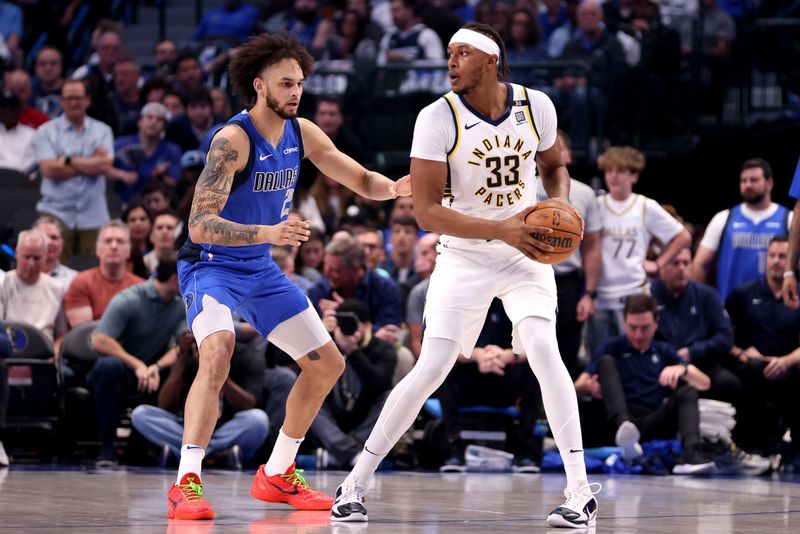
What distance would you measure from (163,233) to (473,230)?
5.72 meters

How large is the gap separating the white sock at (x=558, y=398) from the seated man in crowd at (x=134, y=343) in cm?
445

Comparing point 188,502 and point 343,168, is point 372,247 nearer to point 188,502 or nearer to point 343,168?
point 343,168

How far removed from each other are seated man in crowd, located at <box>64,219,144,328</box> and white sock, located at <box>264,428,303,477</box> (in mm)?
4159

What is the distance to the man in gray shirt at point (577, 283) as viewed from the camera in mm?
10867

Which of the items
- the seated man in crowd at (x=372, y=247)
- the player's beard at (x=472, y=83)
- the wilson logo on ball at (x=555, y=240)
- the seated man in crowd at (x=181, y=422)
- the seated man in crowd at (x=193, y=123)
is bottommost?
the seated man in crowd at (x=181, y=422)

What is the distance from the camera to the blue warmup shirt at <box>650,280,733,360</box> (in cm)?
1101

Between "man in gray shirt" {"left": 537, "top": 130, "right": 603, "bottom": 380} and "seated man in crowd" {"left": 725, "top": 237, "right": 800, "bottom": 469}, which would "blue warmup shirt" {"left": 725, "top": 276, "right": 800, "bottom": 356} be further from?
"man in gray shirt" {"left": 537, "top": 130, "right": 603, "bottom": 380}

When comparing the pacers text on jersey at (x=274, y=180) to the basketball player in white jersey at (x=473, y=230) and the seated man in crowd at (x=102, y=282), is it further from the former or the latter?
the seated man in crowd at (x=102, y=282)

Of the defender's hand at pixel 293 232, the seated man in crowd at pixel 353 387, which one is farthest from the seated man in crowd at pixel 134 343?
the defender's hand at pixel 293 232

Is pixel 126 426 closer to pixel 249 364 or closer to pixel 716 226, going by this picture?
pixel 249 364

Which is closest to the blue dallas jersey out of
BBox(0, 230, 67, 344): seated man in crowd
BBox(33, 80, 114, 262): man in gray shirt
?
BBox(0, 230, 67, 344): seated man in crowd

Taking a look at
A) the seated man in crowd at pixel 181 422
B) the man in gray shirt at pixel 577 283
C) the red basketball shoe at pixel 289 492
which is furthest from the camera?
the man in gray shirt at pixel 577 283

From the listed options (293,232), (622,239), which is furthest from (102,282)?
(293,232)

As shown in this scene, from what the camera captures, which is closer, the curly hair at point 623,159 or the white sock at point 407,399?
the white sock at point 407,399
